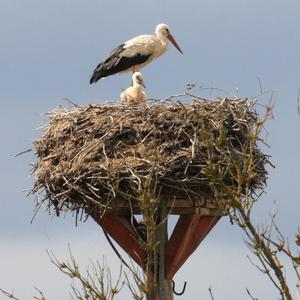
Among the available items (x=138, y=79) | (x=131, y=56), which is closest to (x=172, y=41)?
(x=131, y=56)

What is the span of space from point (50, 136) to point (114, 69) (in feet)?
11.6

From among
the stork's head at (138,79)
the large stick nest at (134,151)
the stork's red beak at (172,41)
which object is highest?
the stork's red beak at (172,41)

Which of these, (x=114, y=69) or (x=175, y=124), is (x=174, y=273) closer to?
(x=175, y=124)

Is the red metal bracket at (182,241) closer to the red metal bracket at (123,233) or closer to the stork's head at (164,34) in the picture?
the red metal bracket at (123,233)

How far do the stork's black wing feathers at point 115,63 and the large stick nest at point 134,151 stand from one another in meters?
3.25

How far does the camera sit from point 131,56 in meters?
14.8

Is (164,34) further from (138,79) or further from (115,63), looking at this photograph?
(138,79)

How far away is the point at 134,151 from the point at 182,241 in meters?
0.94

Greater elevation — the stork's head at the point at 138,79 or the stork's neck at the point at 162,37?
the stork's neck at the point at 162,37

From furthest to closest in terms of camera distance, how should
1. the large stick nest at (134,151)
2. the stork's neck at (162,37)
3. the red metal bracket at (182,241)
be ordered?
the stork's neck at (162,37) → the red metal bracket at (182,241) → the large stick nest at (134,151)

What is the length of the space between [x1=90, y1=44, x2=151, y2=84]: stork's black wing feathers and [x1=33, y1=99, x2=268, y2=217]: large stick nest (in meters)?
3.25

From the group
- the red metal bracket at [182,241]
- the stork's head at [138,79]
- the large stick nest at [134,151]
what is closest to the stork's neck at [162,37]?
the stork's head at [138,79]

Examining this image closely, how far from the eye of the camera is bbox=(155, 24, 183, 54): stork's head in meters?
15.3

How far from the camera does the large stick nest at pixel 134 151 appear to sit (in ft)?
34.2
